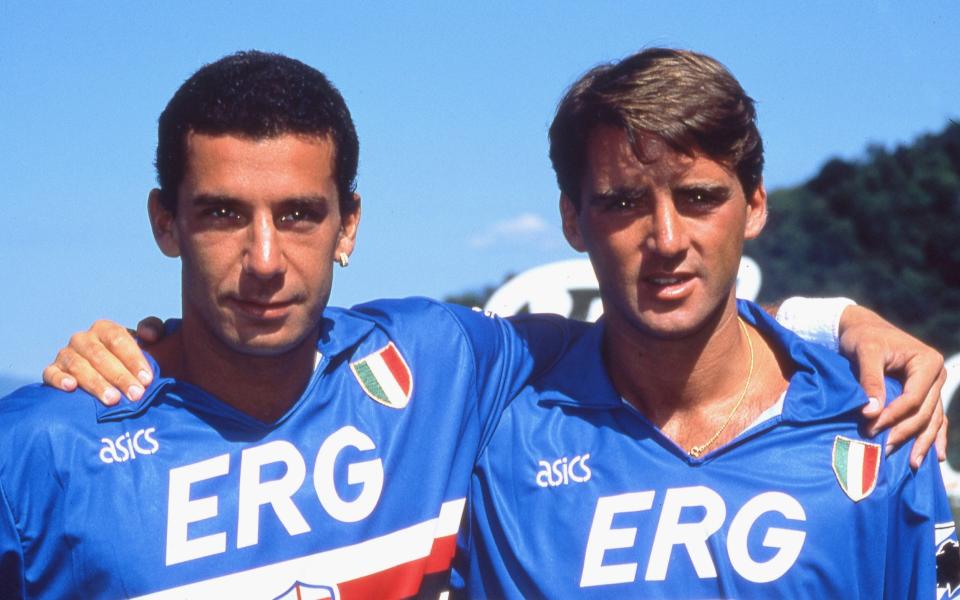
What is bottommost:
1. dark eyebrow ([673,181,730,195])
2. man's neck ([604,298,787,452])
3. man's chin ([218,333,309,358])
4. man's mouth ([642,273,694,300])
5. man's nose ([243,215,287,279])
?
man's neck ([604,298,787,452])

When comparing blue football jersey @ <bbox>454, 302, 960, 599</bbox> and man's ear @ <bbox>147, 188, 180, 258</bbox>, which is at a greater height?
man's ear @ <bbox>147, 188, 180, 258</bbox>

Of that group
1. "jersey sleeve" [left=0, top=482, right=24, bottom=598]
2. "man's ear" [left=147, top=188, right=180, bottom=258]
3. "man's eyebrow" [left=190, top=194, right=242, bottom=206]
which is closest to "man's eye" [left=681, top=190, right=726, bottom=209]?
"man's eyebrow" [left=190, top=194, right=242, bottom=206]

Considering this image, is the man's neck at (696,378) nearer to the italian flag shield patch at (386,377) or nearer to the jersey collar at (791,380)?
the jersey collar at (791,380)

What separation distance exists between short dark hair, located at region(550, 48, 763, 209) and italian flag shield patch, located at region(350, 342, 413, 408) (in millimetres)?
810

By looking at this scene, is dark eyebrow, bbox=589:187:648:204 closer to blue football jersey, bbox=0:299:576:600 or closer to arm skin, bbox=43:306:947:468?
blue football jersey, bbox=0:299:576:600

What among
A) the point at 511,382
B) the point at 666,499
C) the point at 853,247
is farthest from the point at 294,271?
the point at 853,247

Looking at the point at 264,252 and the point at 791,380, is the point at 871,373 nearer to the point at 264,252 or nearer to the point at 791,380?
the point at 791,380

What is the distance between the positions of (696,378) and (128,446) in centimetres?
180

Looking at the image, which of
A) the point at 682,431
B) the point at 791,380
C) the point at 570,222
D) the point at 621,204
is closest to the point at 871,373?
the point at 791,380

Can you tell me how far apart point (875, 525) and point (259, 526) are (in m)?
1.82

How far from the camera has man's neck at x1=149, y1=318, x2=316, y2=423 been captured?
3799 mm

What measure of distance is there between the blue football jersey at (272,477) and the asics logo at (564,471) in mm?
254

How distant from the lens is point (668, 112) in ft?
12.8

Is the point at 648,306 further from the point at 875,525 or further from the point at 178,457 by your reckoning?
the point at 178,457
